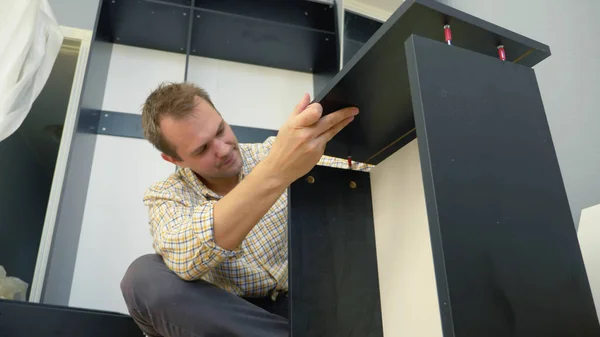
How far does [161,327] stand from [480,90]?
67 centimetres

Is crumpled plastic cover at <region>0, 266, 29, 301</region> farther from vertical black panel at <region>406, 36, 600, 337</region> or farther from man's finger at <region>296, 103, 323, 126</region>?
vertical black panel at <region>406, 36, 600, 337</region>

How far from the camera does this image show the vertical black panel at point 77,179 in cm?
150

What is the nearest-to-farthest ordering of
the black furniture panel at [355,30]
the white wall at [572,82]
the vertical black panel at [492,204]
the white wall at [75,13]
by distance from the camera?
the vertical black panel at [492,204]
the white wall at [572,82]
the black furniture panel at [355,30]
the white wall at [75,13]

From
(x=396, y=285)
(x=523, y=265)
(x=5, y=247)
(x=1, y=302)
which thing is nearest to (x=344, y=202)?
(x=396, y=285)

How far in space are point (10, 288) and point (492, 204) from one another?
155 cm

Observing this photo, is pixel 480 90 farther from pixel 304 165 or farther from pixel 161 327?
pixel 161 327

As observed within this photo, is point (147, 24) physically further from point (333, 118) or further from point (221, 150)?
point (333, 118)

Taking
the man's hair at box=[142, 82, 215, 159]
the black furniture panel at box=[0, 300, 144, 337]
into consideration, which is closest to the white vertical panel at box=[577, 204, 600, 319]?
the man's hair at box=[142, 82, 215, 159]

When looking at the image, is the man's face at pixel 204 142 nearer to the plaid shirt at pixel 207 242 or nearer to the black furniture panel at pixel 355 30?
the plaid shirt at pixel 207 242

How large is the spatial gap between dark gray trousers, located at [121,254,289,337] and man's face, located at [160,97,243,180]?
32cm

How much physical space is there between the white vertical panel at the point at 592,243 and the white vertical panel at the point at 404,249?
12.0 inches

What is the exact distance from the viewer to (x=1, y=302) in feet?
3.57

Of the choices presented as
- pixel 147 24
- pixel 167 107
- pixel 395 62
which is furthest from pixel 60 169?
pixel 395 62

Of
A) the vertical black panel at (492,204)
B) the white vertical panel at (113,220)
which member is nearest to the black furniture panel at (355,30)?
the white vertical panel at (113,220)
